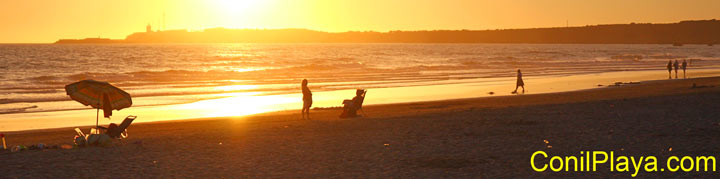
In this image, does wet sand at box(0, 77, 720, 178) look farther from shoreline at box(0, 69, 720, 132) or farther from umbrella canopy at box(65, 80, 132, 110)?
shoreline at box(0, 69, 720, 132)

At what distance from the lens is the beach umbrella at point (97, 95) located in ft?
49.0

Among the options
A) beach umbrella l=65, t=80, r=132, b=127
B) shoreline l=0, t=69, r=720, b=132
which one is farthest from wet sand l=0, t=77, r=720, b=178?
shoreline l=0, t=69, r=720, b=132

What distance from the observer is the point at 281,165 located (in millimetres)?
11766

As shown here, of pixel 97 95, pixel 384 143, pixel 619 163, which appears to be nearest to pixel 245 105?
pixel 97 95

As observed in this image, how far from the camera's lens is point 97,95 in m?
15.2

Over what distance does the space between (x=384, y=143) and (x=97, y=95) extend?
Result: 5615 mm

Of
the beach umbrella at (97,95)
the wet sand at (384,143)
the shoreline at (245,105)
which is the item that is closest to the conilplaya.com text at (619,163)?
the wet sand at (384,143)

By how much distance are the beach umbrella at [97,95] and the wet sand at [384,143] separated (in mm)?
772

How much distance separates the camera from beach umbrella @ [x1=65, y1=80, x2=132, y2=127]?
14945 millimetres

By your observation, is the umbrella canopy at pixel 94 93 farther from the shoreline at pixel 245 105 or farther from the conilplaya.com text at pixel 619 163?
the conilplaya.com text at pixel 619 163

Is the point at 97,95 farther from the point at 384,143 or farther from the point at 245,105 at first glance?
the point at 245,105

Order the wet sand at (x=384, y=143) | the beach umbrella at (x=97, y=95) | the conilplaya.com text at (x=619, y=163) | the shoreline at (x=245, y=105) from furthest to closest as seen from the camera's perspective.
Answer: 1. the shoreline at (x=245, y=105)
2. the beach umbrella at (x=97, y=95)
3. the wet sand at (x=384, y=143)
4. the conilplaya.com text at (x=619, y=163)

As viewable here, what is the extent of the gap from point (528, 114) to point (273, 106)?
1013 cm

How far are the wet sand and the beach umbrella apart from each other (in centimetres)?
77
